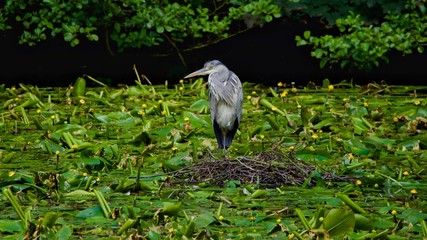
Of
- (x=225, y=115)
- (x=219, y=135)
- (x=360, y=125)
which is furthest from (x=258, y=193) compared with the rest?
(x=360, y=125)

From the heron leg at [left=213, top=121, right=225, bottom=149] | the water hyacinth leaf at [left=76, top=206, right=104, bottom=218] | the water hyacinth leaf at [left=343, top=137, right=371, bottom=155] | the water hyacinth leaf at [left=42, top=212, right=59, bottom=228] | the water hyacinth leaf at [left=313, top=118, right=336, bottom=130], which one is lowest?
the water hyacinth leaf at [left=313, top=118, right=336, bottom=130]

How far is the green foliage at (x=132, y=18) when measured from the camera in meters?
12.0

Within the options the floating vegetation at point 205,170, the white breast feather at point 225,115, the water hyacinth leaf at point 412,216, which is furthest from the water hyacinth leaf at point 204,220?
the white breast feather at point 225,115

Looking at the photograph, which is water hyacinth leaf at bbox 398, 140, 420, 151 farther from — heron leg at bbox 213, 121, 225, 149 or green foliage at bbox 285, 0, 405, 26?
green foliage at bbox 285, 0, 405, 26

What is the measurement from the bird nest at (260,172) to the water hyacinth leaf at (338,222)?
1.50m

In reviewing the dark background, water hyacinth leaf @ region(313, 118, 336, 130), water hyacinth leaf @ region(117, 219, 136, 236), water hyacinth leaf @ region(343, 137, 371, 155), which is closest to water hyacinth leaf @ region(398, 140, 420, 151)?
water hyacinth leaf @ region(343, 137, 371, 155)

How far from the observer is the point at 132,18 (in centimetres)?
1216

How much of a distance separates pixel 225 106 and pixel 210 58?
5.97 meters

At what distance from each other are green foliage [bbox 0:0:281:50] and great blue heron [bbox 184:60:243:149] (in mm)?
3883

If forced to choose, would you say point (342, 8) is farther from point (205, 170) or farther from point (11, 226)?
point (11, 226)

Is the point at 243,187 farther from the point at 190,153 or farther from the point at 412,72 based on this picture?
the point at 412,72

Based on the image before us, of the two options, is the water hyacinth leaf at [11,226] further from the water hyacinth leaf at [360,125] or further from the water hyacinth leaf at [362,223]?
the water hyacinth leaf at [360,125]

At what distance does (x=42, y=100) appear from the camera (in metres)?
10.2

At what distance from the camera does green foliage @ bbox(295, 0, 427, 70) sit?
39.8 feet
